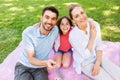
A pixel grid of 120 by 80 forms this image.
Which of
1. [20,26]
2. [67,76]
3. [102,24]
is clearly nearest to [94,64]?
[67,76]

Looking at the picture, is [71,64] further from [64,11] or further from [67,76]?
[64,11]

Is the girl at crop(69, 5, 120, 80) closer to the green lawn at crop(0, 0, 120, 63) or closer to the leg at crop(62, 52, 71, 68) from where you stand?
the leg at crop(62, 52, 71, 68)

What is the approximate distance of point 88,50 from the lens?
311 cm

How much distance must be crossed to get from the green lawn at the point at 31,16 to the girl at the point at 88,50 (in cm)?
125

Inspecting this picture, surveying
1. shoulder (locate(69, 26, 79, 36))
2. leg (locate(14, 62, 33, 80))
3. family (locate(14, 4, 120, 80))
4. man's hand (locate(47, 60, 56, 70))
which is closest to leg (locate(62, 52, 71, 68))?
family (locate(14, 4, 120, 80))

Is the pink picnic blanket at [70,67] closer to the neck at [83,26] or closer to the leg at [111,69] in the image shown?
the leg at [111,69]

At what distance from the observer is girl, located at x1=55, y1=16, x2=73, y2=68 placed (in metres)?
3.29

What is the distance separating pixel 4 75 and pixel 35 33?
0.77m

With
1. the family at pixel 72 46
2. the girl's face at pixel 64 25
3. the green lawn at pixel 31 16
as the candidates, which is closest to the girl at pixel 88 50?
the family at pixel 72 46

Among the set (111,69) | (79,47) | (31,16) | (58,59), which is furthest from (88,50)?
(31,16)

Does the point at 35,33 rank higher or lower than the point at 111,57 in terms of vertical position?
higher

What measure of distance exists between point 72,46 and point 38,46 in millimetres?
442

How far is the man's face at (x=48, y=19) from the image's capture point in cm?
296

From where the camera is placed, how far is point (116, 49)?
3.66 metres
